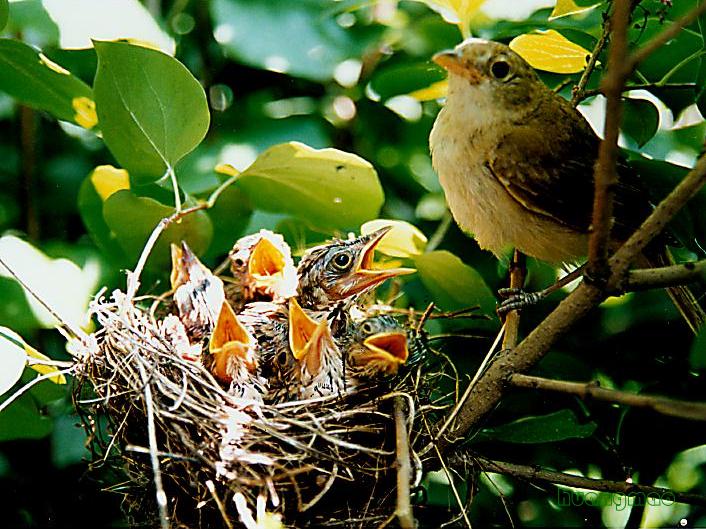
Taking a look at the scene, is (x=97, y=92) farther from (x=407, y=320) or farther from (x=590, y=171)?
(x=590, y=171)

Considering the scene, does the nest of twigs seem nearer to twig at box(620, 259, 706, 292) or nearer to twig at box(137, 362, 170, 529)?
twig at box(137, 362, 170, 529)

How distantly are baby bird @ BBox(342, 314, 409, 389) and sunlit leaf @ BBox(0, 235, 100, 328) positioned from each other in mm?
666

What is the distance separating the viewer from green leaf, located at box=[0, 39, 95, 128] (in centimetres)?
210

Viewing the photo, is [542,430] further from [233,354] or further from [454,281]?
[233,354]

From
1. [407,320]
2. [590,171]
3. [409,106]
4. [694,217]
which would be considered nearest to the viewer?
[694,217]

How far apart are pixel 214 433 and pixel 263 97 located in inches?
58.4

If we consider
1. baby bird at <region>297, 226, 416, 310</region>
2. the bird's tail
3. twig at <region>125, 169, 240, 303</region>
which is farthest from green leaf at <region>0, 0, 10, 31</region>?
the bird's tail

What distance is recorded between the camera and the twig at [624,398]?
1.17 meters

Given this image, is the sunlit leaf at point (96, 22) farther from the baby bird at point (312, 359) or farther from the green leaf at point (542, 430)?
the green leaf at point (542, 430)

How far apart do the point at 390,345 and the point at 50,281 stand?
896 mm

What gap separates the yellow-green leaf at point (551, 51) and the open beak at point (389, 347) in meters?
0.77

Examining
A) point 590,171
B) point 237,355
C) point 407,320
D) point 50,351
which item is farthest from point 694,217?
point 50,351

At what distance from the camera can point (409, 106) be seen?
9.48 feet

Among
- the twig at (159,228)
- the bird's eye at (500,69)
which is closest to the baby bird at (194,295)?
the twig at (159,228)
